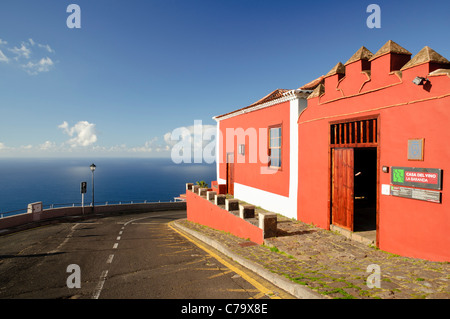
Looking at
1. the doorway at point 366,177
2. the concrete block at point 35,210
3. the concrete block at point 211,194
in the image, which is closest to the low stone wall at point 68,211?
the concrete block at point 35,210

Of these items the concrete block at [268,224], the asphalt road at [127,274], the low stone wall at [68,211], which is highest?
the concrete block at [268,224]

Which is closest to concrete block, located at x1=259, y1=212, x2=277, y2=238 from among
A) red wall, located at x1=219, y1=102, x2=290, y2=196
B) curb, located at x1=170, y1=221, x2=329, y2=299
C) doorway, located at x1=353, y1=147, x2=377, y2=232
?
curb, located at x1=170, y1=221, x2=329, y2=299

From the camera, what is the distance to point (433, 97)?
225 inches

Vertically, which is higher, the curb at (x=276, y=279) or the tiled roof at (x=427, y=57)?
the tiled roof at (x=427, y=57)

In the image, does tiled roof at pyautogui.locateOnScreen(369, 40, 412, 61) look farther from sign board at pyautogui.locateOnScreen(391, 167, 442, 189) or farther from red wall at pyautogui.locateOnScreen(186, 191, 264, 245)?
red wall at pyautogui.locateOnScreen(186, 191, 264, 245)

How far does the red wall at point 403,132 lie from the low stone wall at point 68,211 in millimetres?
20228

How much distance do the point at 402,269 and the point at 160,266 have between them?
5.86 meters

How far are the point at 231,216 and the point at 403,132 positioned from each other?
7102 millimetres

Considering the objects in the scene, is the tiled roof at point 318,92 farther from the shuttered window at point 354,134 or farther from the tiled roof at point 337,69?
the shuttered window at point 354,134

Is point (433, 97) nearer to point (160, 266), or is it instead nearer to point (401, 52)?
point (401, 52)

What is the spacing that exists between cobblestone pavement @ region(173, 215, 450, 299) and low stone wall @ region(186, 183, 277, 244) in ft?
→ 1.57

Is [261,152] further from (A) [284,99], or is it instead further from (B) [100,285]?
(B) [100,285]

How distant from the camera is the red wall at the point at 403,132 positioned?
18.3 ft

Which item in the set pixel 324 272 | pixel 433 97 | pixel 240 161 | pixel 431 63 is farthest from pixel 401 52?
pixel 240 161
